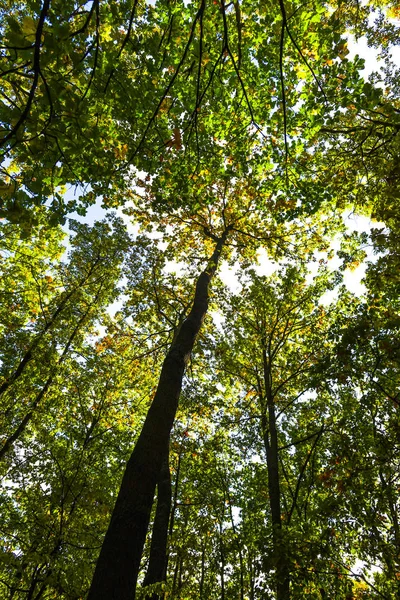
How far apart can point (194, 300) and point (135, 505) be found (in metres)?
4.41

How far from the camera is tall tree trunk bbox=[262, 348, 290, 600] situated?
4691mm

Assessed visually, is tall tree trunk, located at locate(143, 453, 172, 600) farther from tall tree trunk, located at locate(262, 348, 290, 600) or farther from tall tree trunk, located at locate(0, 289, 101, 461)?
tall tree trunk, located at locate(0, 289, 101, 461)

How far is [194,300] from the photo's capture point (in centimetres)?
728

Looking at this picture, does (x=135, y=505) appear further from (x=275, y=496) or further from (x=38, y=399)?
(x=38, y=399)

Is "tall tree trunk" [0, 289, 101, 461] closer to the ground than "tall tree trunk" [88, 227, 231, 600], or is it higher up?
higher up

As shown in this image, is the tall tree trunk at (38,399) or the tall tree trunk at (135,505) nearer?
the tall tree trunk at (135,505)

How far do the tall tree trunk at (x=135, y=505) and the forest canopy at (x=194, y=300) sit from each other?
21 millimetres

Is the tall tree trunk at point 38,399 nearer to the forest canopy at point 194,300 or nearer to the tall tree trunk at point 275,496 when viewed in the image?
the forest canopy at point 194,300

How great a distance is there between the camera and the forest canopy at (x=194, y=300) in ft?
11.0

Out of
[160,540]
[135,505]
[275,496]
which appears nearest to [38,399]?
Answer: [160,540]

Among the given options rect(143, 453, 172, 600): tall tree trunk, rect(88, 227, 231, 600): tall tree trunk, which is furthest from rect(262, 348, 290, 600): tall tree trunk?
rect(88, 227, 231, 600): tall tree trunk

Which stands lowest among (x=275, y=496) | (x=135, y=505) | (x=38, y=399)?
(x=135, y=505)

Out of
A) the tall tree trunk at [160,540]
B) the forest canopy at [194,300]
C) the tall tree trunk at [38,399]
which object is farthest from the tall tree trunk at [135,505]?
the tall tree trunk at [38,399]

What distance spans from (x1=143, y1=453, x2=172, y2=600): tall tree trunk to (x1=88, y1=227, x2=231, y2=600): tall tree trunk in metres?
2.40
